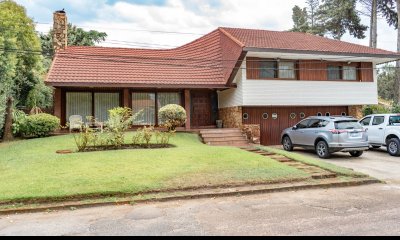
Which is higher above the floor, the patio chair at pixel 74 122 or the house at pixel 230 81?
the house at pixel 230 81

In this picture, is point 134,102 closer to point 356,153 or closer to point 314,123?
point 314,123

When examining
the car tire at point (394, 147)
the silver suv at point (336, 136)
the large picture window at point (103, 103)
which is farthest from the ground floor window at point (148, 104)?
the car tire at point (394, 147)

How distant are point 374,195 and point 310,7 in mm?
45182

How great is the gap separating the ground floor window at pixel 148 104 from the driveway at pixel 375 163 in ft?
27.1

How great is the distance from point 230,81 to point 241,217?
12858 millimetres

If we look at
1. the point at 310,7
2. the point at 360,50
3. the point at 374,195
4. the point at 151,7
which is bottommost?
the point at 374,195

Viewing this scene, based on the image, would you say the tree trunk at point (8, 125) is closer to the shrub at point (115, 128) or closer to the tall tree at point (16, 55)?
the tall tree at point (16, 55)

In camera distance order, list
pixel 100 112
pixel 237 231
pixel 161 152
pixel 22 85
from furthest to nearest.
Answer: pixel 22 85, pixel 100 112, pixel 161 152, pixel 237 231

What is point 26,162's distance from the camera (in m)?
9.86

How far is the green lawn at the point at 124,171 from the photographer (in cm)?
719

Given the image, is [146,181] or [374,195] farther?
[146,181]

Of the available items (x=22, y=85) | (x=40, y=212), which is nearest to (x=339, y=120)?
(x=40, y=212)

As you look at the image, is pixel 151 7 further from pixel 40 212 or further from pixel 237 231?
pixel 237 231

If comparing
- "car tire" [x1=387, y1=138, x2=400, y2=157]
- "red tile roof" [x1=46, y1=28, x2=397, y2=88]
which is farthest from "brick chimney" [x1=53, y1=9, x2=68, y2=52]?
"car tire" [x1=387, y1=138, x2=400, y2=157]
